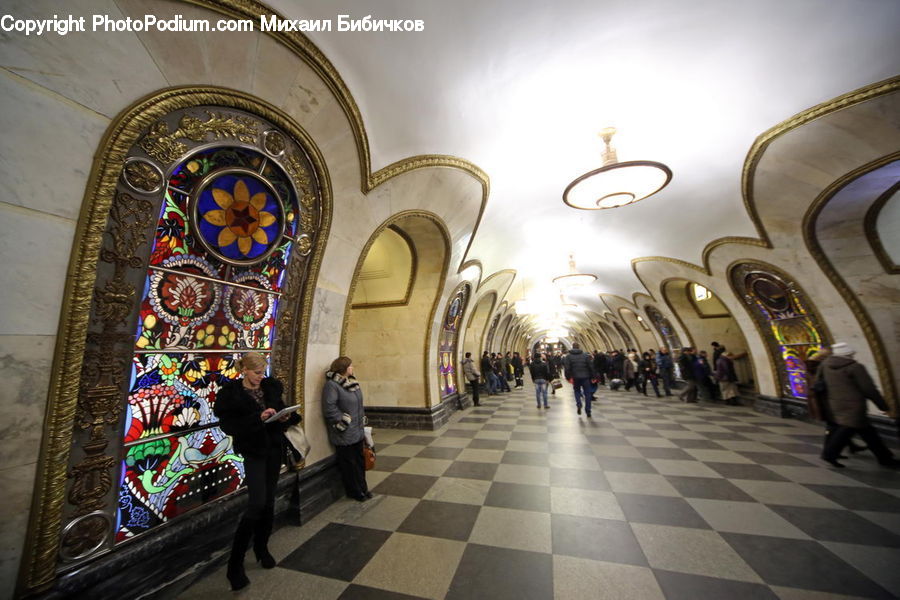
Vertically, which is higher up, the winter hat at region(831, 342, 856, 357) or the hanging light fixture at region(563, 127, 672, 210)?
the hanging light fixture at region(563, 127, 672, 210)

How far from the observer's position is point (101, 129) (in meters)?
1.67

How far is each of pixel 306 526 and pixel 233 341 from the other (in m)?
1.82

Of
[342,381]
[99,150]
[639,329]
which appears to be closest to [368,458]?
[342,381]

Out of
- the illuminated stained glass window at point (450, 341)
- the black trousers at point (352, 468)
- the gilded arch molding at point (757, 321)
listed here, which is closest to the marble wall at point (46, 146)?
the black trousers at point (352, 468)

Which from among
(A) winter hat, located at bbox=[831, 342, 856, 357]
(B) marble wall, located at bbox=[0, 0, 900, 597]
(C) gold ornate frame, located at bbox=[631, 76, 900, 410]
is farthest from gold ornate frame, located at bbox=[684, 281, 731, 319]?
Result: (A) winter hat, located at bbox=[831, 342, 856, 357]

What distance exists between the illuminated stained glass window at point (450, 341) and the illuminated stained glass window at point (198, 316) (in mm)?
4746

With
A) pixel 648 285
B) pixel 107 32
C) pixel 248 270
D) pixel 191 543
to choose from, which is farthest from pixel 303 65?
pixel 648 285

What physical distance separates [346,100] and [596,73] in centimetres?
248

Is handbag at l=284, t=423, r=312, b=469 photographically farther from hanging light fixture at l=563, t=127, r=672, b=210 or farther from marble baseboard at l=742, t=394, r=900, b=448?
marble baseboard at l=742, t=394, r=900, b=448

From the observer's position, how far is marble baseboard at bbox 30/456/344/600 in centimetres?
167

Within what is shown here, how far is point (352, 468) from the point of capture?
3.27 metres

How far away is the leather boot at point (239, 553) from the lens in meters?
2.03

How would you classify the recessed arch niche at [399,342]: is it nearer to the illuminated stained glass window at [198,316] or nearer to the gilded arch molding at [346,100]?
the gilded arch molding at [346,100]

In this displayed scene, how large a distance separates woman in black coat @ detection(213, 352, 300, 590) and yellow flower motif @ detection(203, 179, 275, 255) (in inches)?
41.8
